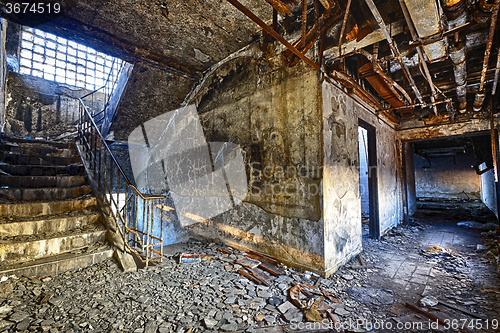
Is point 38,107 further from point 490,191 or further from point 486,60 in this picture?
point 490,191

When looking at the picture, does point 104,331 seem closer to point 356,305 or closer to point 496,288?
point 356,305

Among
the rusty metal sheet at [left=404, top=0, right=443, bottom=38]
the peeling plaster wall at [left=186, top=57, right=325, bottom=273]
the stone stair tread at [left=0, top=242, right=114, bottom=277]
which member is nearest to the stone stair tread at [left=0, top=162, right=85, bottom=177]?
the stone stair tread at [left=0, top=242, right=114, bottom=277]

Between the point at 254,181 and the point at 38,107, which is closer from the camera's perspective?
the point at 254,181

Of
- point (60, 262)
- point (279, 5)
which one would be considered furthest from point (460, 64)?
point (60, 262)

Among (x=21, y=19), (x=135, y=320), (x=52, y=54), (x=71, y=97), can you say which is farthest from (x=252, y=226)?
(x=52, y=54)

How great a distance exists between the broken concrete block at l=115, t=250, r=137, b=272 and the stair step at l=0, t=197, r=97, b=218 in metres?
1.19

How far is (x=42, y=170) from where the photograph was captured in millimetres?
4035

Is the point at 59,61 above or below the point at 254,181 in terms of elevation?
above

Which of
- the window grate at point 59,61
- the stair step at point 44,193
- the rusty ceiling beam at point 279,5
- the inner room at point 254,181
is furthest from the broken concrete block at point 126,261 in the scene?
the window grate at point 59,61

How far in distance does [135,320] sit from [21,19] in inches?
171

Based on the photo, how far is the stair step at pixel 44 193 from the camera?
3.28 m

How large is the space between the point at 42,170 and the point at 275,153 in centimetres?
434

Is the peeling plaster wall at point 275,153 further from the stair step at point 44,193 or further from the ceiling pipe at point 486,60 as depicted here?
the stair step at point 44,193

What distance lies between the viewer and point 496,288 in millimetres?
2783
